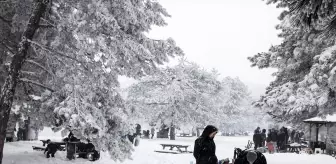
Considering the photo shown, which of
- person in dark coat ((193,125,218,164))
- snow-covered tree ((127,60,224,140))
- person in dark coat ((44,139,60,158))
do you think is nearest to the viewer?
person in dark coat ((193,125,218,164))

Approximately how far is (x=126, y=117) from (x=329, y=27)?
8.21m

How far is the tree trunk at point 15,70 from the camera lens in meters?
11.5

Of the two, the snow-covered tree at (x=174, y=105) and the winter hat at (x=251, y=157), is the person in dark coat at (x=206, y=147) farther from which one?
the snow-covered tree at (x=174, y=105)

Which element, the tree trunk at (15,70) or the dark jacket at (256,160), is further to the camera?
the tree trunk at (15,70)

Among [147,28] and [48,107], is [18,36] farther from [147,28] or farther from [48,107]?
[147,28]

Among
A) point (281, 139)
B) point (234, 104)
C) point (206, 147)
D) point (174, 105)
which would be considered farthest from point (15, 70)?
point (234, 104)

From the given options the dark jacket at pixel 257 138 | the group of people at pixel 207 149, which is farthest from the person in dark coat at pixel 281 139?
the group of people at pixel 207 149

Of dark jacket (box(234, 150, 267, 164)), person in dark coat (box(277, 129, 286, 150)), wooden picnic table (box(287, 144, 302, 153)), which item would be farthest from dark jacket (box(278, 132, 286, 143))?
dark jacket (box(234, 150, 267, 164))

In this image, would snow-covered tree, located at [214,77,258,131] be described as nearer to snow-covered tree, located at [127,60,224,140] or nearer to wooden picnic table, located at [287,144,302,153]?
snow-covered tree, located at [127,60,224,140]

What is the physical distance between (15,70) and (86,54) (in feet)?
7.11

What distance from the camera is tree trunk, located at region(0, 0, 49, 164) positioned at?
1148cm

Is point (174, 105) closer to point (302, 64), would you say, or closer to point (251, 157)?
point (302, 64)

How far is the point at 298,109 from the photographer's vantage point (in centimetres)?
2114

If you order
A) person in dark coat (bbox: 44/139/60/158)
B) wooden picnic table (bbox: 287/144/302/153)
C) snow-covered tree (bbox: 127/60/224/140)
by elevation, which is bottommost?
wooden picnic table (bbox: 287/144/302/153)
